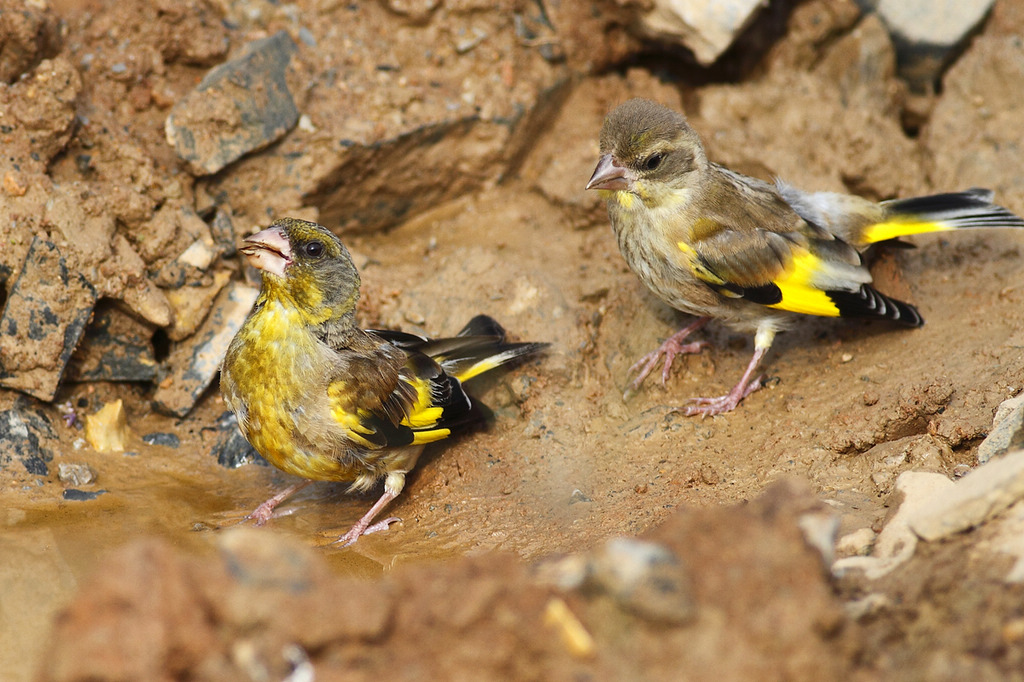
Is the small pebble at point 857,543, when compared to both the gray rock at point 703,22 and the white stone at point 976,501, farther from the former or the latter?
the gray rock at point 703,22

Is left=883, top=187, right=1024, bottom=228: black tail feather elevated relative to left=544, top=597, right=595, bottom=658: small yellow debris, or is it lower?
lower

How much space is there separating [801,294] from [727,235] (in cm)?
56

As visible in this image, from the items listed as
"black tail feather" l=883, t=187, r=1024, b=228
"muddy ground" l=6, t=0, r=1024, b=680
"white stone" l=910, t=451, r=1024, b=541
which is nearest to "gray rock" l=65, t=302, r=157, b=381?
"muddy ground" l=6, t=0, r=1024, b=680

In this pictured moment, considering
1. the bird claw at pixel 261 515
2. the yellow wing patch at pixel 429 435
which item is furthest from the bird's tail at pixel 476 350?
the bird claw at pixel 261 515

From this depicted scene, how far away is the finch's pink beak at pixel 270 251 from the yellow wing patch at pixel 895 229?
3580 millimetres

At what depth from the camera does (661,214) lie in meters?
5.38

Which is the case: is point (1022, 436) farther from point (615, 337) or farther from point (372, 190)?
point (372, 190)

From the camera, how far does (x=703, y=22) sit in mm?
6578

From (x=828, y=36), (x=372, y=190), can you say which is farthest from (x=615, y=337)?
(x=828, y=36)

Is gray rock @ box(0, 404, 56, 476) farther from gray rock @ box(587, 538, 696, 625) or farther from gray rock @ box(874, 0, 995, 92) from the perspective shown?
gray rock @ box(874, 0, 995, 92)

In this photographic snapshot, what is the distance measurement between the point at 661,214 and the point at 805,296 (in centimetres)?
98

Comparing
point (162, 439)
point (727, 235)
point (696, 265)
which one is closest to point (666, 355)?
point (696, 265)

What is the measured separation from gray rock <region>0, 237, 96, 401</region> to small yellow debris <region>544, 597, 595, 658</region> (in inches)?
154

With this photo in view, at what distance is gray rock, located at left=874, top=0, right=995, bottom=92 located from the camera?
7.02 meters
